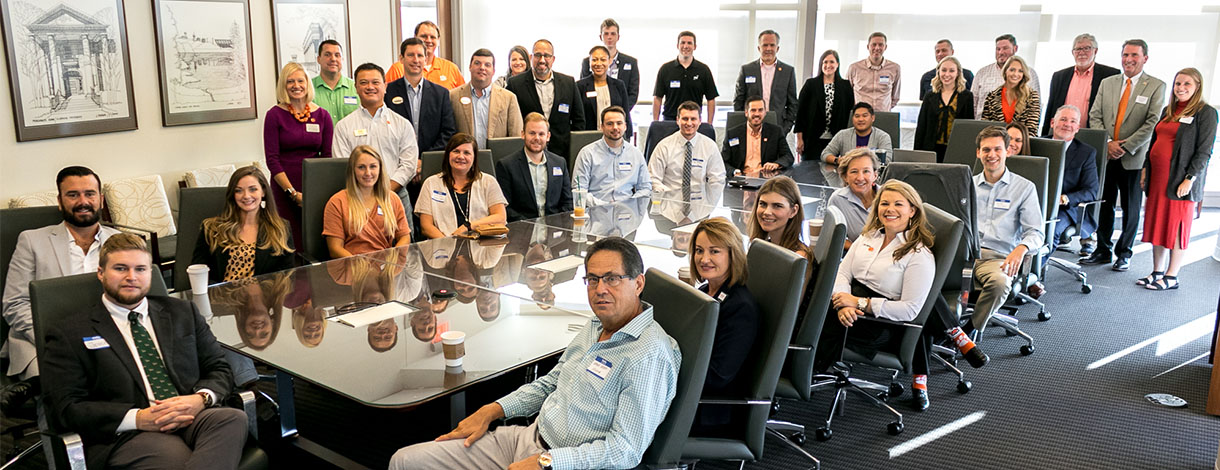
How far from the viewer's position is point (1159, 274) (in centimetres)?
633

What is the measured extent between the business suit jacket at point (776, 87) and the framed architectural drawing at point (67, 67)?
16.5ft

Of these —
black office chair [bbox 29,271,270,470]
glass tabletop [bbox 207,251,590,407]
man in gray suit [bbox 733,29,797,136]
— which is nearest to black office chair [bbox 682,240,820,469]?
glass tabletop [bbox 207,251,590,407]

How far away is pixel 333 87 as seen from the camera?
609 cm

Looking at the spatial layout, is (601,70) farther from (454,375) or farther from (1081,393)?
(454,375)

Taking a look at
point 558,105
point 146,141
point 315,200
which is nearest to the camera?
point 315,200

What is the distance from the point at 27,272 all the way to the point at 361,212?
1.47 meters

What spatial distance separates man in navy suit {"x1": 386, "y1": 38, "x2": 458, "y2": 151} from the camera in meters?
5.97

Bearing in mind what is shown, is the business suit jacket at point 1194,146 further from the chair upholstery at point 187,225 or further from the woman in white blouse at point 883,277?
the chair upholstery at point 187,225

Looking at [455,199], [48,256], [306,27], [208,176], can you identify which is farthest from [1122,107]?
[48,256]

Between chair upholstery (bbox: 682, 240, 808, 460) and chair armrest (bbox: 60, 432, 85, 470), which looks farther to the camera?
chair upholstery (bbox: 682, 240, 808, 460)

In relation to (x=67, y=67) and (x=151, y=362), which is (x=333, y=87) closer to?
(x=67, y=67)

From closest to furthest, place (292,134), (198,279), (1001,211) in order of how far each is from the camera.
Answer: (198,279) < (1001,211) < (292,134)

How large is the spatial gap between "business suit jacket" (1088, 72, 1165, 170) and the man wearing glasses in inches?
160

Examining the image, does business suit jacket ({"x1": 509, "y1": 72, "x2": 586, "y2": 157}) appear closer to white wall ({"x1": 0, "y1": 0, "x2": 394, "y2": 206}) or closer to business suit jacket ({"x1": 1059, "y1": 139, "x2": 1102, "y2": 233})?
white wall ({"x1": 0, "y1": 0, "x2": 394, "y2": 206})
